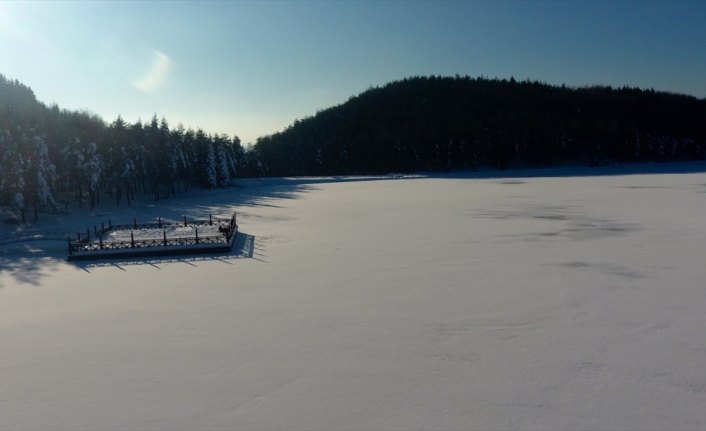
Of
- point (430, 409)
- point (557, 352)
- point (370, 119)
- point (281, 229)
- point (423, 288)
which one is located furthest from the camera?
point (370, 119)

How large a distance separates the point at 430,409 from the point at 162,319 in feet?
30.2

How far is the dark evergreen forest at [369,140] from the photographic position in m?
58.1

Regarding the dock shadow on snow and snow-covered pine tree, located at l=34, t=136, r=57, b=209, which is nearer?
the dock shadow on snow

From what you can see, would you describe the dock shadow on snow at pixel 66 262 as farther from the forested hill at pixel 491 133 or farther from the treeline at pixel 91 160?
the forested hill at pixel 491 133

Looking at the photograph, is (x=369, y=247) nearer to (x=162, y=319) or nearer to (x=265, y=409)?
(x=162, y=319)

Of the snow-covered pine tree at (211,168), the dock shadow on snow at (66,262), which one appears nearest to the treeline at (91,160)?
the snow-covered pine tree at (211,168)

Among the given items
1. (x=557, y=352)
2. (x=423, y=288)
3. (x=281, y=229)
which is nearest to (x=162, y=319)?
(x=423, y=288)

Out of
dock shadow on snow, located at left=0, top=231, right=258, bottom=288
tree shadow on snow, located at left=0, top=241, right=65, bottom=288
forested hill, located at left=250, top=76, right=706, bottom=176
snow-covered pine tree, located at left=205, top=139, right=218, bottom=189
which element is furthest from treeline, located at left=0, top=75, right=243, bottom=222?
forested hill, located at left=250, top=76, right=706, bottom=176

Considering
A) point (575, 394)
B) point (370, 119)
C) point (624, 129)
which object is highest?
point (370, 119)

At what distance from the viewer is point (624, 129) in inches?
5281

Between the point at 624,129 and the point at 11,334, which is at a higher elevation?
the point at 624,129

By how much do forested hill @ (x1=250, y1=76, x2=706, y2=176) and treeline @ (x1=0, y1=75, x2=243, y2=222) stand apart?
3954 cm

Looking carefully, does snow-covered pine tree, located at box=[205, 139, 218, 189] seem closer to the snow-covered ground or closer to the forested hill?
the forested hill

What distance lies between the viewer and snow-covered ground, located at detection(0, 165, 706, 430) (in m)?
8.59
